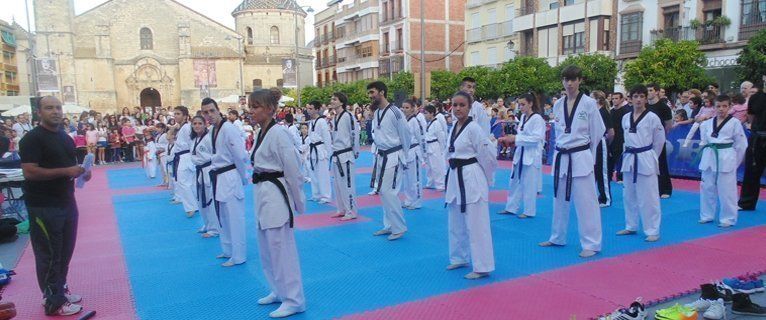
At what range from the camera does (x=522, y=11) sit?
35969 mm

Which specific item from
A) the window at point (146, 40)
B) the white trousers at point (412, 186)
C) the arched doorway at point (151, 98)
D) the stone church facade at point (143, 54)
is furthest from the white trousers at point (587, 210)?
the window at point (146, 40)

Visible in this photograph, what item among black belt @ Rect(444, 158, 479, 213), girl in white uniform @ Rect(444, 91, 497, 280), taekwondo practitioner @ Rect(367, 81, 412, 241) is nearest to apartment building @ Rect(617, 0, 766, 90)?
taekwondo practitioner @ Rect(367, 81, 412, 241)

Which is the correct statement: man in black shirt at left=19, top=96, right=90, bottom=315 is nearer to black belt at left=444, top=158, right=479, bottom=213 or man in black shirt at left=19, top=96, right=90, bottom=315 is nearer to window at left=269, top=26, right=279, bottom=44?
black belt at left=444, top=158, right=479, bottom=213

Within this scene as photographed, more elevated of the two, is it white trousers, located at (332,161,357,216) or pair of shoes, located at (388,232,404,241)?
white trousers, located at (332,161,357,216)

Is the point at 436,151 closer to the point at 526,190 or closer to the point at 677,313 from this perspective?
the point at 526,190

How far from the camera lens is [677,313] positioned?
4.05 meters

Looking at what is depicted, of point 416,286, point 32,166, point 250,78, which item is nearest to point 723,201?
point 416,286

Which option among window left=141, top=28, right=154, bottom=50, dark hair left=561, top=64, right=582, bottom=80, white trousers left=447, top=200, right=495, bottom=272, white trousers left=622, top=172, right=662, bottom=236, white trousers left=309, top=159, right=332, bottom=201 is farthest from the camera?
window left=141, top=28, right=154, bottom=50

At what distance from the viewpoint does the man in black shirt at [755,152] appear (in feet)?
25.9

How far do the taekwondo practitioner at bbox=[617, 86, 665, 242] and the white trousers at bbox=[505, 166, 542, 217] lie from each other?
1.47 metres

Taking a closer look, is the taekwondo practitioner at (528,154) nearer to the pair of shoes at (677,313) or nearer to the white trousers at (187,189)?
the pair of shoes at (677,313)

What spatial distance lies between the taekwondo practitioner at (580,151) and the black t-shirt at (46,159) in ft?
16.0

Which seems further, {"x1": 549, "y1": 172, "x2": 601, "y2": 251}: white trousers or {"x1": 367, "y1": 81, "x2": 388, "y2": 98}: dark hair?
{"x1": 367, "y1": 81, "x2": 388, "y2": 98}: dark hair

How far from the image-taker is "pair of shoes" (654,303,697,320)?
401 centimetres
